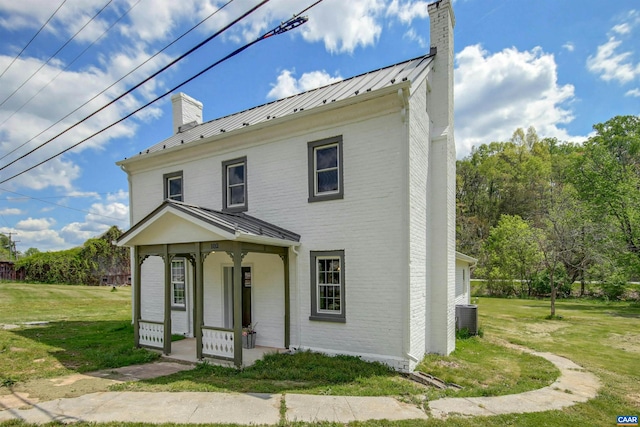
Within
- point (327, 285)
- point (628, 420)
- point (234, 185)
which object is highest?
point (234, 185)

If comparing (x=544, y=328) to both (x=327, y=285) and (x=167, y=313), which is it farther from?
(x=167, y=313)

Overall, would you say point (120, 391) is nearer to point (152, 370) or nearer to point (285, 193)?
point (152, 370)

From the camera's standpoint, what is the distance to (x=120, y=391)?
6258 millimetres

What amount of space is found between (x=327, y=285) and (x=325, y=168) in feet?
9.85

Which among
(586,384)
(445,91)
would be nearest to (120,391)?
(586,384)

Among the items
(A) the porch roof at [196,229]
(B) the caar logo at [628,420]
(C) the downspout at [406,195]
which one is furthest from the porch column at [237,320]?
(B) the caar logo at [628,420]

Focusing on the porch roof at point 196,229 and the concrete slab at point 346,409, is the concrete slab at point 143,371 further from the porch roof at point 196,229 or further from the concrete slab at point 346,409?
the concrete slab at point 346,409

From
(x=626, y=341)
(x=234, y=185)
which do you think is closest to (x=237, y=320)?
(x=234, y=185)

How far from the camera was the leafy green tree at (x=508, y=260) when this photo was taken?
27.5 metres

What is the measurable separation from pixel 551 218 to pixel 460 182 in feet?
96.1

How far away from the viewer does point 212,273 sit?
35.8 feet

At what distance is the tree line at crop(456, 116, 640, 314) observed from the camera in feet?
70.0

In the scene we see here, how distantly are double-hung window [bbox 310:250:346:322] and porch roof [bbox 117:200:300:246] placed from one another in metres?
0.83

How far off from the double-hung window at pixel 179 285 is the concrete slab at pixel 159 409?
5.66 m
